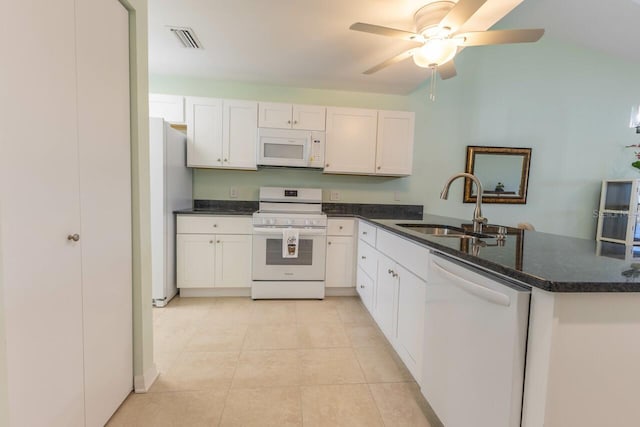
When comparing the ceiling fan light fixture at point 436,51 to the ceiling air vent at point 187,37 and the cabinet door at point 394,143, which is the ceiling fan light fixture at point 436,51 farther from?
the ceiling air vent at point 187,37

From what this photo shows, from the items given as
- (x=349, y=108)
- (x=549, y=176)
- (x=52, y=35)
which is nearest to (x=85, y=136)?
(x=52, y=35)

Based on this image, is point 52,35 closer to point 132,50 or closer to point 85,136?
point 85,136

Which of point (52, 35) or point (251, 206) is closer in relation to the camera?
point (52, 35)

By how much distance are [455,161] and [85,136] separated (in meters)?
3.72

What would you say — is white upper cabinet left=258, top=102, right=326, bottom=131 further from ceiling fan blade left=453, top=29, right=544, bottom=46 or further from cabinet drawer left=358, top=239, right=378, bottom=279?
ceiling fan blade left=453, top=29, right=544, bottom=46

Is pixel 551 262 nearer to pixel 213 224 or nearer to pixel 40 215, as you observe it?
pixel 40 215

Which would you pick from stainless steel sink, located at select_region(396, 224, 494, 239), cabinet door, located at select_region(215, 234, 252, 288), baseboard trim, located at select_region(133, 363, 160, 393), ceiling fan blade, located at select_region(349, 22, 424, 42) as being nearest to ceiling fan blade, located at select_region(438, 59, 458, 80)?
ceiling fan blade, located at select_region(349, 22, 424, 42)

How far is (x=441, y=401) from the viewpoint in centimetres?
126

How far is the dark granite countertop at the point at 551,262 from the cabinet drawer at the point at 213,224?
1977mm

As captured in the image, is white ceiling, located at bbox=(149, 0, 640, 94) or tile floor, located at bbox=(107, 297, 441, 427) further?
white ceiling, located at bbox=(149, 0, 640, 94)

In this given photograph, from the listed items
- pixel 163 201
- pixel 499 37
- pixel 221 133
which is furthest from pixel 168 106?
pixel 499 37

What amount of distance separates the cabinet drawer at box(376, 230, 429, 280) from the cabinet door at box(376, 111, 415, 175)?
1.28 meters

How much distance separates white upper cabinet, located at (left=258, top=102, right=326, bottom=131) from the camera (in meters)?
3.10

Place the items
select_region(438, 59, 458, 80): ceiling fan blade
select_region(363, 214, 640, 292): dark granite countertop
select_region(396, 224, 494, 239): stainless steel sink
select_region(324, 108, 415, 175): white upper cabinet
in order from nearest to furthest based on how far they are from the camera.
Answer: select_region(363, 214, 640, 292): dark granite countertop < select_region(396, 224, 494, 239): stainless steel sink < select_region(438, 59, 458, 80): ceiling fan blade < select_region(324, 108, 415, 175): white upper cabinet
